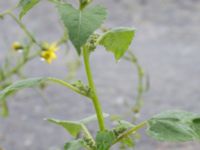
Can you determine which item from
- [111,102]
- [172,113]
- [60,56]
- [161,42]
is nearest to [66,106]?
[111,102]

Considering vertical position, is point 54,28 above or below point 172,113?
below

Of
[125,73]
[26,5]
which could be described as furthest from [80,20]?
[125,73]

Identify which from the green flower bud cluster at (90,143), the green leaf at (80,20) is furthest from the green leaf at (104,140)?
the green leaf at (80,20)

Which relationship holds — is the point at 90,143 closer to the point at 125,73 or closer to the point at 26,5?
the point at 26,5

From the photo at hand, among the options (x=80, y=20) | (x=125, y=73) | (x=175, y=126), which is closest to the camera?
(x=80, y=20)

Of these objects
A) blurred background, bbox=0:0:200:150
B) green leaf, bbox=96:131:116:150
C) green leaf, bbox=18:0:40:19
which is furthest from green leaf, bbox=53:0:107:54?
blurred background, bbox=0:0:200:150

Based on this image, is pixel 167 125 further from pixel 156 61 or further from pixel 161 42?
pixel 161 42
